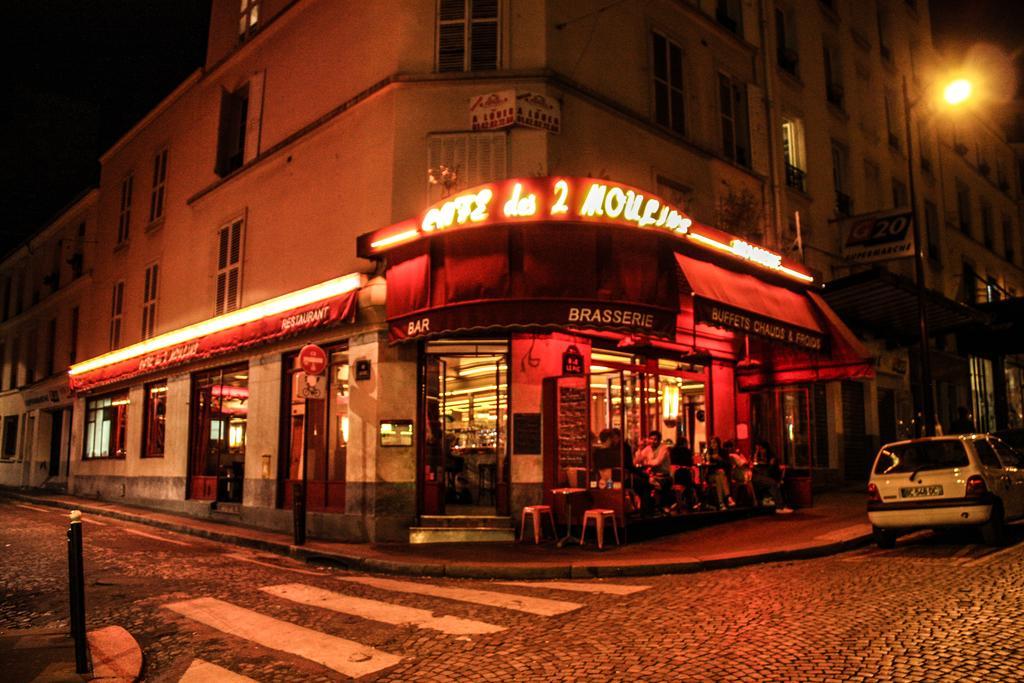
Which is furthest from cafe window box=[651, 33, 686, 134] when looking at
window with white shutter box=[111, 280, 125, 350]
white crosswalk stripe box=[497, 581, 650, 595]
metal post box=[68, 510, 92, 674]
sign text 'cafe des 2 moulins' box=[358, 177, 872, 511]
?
window with white shutter box=[111, 280, 125, 350]

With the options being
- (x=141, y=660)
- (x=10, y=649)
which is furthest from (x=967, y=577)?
(x=10, y=649)

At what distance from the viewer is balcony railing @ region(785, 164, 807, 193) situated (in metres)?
19.5

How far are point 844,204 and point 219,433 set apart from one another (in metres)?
18.3

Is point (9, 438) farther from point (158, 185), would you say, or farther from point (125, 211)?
point (158, 185)

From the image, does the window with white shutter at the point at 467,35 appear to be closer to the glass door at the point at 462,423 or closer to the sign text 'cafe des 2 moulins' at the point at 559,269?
the sign text 'cafe des 2 moulins' at the point at 559,269

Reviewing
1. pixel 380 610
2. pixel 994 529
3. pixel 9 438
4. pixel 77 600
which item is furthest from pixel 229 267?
pixel 9 438

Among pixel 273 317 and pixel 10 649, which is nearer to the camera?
pixel 10 649

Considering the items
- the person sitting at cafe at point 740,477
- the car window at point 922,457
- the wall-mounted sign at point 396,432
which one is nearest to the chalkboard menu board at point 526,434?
the wall-mounted sign at point 396,432

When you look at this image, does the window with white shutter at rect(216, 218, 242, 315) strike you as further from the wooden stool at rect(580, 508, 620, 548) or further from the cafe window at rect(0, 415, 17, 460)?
the cafe window at rect(0, 415, 17, 460)

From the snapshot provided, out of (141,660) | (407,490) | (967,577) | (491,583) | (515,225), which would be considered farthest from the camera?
(407,490)

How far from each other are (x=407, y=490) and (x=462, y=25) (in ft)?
27.6

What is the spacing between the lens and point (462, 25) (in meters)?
13.7

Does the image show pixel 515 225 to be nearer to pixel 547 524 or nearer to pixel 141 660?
pixel 547 524

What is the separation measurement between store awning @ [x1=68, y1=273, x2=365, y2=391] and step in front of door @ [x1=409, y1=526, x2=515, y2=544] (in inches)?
152
